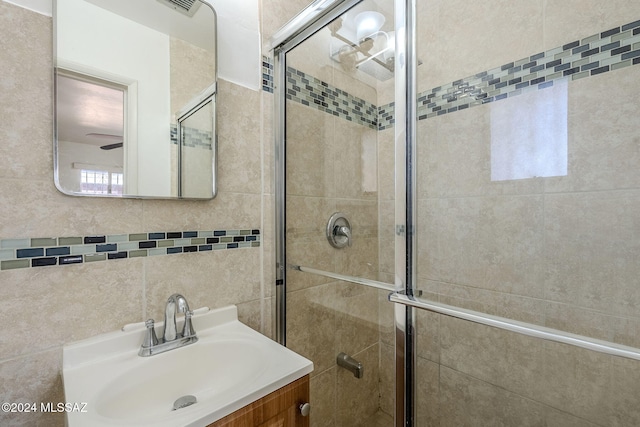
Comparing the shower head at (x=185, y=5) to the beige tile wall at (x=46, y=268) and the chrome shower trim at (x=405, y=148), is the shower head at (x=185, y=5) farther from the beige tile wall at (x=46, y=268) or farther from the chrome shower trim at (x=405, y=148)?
the chrome shower trim at (x=405, y=148)

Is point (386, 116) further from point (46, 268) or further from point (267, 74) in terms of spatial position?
point (46, 268)

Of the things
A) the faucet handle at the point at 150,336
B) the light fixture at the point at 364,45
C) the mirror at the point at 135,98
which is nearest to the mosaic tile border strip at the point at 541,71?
the light fixture at the point at 364,45

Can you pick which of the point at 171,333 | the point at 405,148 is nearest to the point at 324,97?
the point at 405,148

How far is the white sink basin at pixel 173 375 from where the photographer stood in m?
0.61

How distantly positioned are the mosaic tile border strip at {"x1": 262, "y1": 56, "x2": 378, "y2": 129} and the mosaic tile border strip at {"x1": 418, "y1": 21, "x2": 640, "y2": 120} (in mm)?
299

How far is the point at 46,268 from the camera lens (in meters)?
0.75

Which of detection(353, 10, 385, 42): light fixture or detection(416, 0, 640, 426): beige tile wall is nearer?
detection(416, 0, 640, 426): beige tile wall

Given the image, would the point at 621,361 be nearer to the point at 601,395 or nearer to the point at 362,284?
the point at 601,395

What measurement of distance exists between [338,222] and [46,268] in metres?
0.93

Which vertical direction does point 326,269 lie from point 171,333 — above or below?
above

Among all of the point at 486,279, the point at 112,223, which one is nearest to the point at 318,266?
the point at 486,279

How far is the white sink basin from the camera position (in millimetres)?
607

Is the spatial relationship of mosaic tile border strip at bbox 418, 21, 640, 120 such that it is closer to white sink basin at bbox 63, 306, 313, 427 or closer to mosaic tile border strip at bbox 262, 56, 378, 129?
mosaic tile border strip at bbox 262, 56, 378, 129

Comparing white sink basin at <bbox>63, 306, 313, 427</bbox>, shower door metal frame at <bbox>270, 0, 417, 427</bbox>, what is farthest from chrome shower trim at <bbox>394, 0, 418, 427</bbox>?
white sink basin at <bbox>63, 306, 313, 427</bbox>
